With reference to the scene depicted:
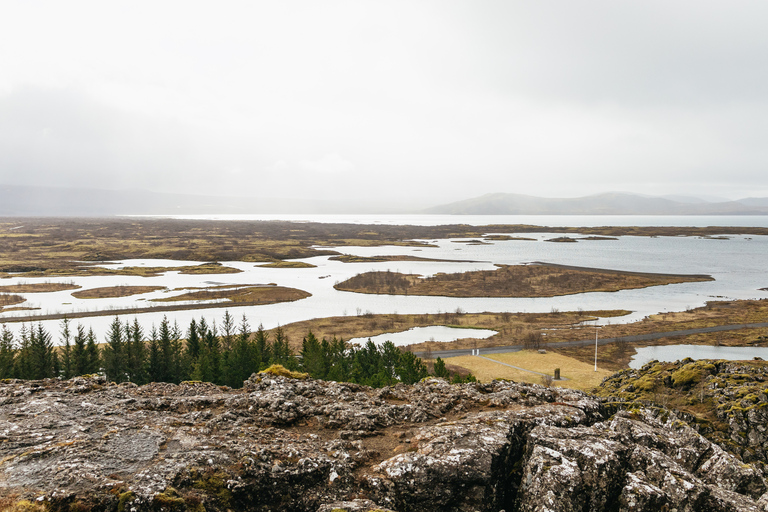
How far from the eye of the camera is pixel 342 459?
816cm

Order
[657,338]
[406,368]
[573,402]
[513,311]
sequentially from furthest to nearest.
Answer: [513,311] → [657,338] → [406,368] → [573,402]

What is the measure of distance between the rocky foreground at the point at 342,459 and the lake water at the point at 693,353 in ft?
163

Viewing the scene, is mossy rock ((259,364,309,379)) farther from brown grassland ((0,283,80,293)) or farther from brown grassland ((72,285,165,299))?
brown grassland ((0,283,80,293))

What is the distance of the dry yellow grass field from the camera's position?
4319cm

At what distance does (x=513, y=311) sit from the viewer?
81625 mm

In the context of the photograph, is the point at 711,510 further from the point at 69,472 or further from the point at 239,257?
the point at 239,257

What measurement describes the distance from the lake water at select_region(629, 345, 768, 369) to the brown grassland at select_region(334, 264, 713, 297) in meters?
40.4

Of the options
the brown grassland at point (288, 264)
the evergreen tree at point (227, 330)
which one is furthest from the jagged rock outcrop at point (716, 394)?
the brown grassland at point (288, 264)

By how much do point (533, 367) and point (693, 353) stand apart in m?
24.4

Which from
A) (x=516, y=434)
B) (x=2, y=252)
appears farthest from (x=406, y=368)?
(x=2, y=252)

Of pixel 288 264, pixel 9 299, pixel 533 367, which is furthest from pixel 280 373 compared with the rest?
pixel 288 264

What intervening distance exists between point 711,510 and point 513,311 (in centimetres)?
7794

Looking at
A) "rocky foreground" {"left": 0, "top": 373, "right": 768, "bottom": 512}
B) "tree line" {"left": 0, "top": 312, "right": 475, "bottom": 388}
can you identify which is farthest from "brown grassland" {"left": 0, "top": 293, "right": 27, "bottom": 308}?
"rocky foreground" {"left": 0, "top": 373, "right": 768, "bottom": 512}

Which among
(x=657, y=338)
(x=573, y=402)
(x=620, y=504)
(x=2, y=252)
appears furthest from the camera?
(x=2, y=252)
